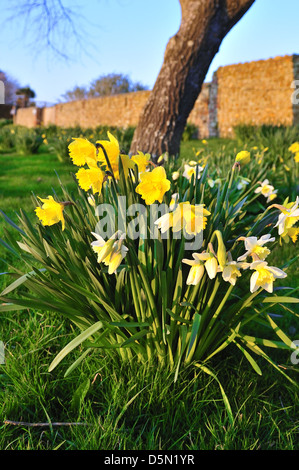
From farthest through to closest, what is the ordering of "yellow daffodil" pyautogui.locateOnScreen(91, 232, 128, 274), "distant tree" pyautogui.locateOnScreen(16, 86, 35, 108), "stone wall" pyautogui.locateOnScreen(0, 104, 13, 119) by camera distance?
1. "distant tree" pyautogui.locateOnScreen(16, 86, 35, 108)
2. "stone wall" pyautogui.locateOnScreen(0, 104, 13, 119)
3. "yellow daffodil" pyautogui.locateOnScreen(91, 232, 128, 274)

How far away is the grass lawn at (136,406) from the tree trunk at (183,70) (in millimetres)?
3036

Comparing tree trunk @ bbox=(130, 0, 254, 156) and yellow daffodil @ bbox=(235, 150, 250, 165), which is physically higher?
tree trunk @ bbox=(130, 0, 254, 156)

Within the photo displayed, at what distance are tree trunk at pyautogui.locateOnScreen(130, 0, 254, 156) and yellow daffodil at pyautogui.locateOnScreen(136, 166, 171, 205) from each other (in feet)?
10.2

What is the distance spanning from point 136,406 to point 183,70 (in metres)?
3.67

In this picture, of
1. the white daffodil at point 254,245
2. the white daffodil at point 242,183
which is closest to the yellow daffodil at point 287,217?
the white daffodil at point 254,245

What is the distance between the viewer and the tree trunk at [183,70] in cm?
414

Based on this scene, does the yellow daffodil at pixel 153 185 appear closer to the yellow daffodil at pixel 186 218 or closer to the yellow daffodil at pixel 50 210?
the yellow daffodil at pixel 186 218

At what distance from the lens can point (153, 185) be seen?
118cm

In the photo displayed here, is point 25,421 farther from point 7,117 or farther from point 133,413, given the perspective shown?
point 7,117

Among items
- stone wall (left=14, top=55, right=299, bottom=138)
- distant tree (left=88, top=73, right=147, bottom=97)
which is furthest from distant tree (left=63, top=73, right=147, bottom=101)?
stone wall (left=14, top=55, right=299, bottom=138)

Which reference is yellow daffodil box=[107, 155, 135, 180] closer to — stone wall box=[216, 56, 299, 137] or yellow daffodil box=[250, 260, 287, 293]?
yellow daffodil box=[250, 260, 287, 293]

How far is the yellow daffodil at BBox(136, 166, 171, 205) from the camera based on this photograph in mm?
1167
